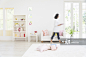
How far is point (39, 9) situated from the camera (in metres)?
4.89

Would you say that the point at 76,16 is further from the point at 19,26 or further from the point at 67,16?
the point at 19,26

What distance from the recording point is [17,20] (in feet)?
15.5

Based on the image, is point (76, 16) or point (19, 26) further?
point (76, 16)

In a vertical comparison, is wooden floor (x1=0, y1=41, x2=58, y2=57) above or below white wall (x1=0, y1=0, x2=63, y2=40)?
below

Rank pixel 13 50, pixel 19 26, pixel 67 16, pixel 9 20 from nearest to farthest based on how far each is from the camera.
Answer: pixel 13 50 → pixel 19 26 → pixel 67 16 → pixel 9 20

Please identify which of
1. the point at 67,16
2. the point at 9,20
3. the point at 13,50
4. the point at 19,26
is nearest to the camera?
the point at 13,50

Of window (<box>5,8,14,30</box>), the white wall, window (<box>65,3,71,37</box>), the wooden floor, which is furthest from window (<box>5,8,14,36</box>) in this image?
window (<box>65,3,71,37</box>)

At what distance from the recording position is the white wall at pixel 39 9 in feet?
15.9

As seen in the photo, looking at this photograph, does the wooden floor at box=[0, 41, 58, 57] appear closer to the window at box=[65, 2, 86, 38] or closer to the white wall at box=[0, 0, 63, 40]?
the white wall at box=[0, 0, 63, 40]

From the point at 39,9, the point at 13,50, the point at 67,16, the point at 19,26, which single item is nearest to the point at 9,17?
the point at 19,26

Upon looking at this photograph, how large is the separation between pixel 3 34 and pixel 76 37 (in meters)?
4.36

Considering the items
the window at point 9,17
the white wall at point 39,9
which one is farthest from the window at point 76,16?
the window at point 9,17

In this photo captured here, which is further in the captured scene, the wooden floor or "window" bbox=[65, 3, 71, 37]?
"window" bbox=[65, 3, 71, 37]

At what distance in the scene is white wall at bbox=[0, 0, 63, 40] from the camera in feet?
15.9
